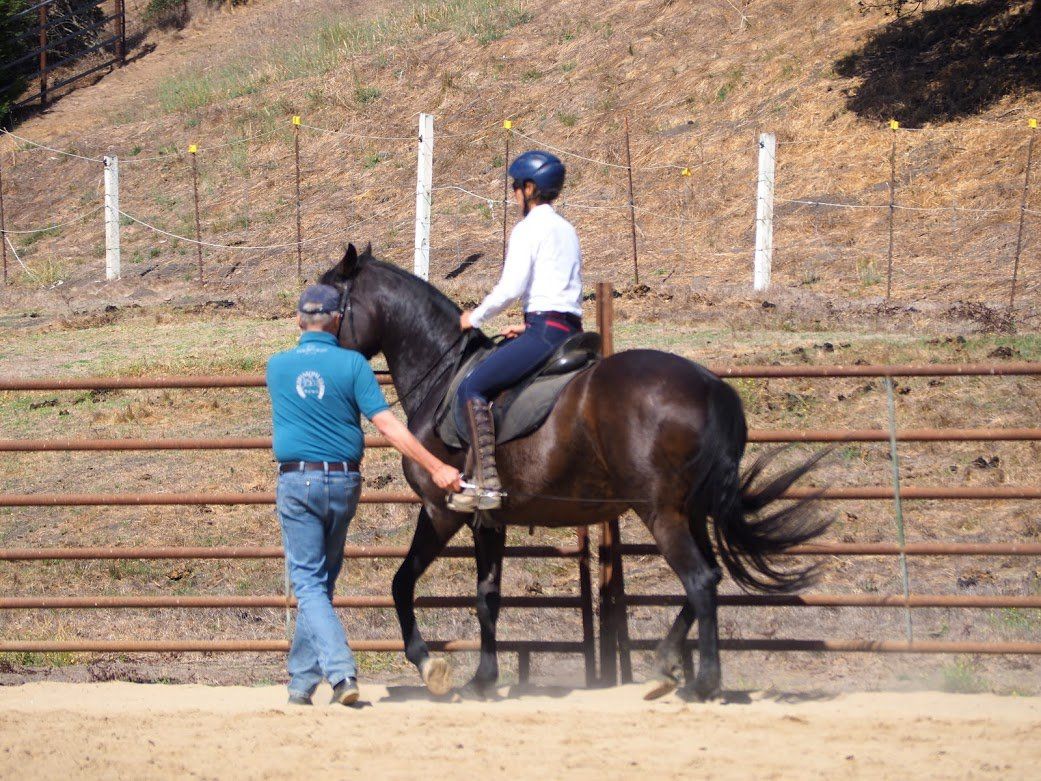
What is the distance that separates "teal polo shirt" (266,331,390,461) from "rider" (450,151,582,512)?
Result: 522mm

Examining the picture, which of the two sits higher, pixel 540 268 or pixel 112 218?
pixel 112 218

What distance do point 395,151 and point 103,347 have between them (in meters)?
11.3

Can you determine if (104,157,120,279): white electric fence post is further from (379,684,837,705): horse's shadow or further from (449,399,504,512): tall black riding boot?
(449,399,504,512): tall black riding boot

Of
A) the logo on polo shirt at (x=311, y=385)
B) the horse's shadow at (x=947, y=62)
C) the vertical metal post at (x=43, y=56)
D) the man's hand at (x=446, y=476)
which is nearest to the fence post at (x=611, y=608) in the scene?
the man's hand at (x=446, y=476)

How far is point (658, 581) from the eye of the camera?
9.18 meters

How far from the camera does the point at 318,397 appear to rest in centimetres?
588

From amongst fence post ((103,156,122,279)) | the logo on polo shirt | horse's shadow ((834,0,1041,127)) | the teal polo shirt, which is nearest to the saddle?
the teal polo shirt

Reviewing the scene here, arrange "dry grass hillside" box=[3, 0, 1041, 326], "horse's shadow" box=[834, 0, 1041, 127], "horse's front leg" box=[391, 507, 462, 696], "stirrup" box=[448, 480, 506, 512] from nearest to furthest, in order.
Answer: "stirrup" box=[448, 480, 506, 512] < "horse's front leg" box=[391, 507, 462, 696] < "dry grass hillside" box=[3, 0, 1041, 326] < "horse's shadow" box=[834, 0, 1041, 127]

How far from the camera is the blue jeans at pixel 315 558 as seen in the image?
582 centimetres

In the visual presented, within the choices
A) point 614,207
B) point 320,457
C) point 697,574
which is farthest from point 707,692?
point 614,207

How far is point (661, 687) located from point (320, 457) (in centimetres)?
207

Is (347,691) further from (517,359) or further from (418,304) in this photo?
(418,304)

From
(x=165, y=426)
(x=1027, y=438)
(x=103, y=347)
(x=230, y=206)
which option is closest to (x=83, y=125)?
(x=230, y=206)

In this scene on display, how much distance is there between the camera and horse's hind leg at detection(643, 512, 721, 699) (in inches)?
226
